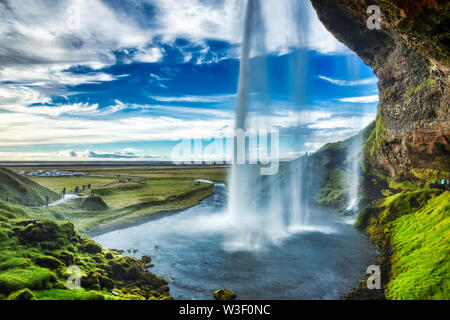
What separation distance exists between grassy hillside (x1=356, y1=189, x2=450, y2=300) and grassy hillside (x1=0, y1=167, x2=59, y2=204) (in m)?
44.6

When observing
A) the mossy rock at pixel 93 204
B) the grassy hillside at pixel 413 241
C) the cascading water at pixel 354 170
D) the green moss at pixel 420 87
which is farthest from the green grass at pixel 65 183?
the green moss at pixel 420 87

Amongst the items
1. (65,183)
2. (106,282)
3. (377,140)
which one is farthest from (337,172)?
(65,183)

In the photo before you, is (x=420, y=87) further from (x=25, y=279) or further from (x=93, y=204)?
(x=93, y=204)

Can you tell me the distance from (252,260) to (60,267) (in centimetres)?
1562

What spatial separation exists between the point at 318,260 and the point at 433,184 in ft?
63.2

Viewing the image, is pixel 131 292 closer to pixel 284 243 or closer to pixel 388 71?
pixel 284 243

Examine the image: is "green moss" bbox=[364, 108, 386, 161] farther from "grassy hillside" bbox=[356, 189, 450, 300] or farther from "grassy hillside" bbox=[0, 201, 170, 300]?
"grassy hillside" bbox=[0, 201, 170, 300]

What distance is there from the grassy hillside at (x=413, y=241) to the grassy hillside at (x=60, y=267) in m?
16.7

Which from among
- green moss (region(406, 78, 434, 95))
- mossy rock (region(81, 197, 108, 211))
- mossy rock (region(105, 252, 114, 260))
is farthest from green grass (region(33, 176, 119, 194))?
green moss (region(406, 78, 434, 95))

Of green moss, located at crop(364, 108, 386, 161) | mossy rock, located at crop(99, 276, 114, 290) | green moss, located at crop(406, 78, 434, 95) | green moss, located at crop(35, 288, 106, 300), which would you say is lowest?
mossy rock, located at crop(99, 276, 114, 290)

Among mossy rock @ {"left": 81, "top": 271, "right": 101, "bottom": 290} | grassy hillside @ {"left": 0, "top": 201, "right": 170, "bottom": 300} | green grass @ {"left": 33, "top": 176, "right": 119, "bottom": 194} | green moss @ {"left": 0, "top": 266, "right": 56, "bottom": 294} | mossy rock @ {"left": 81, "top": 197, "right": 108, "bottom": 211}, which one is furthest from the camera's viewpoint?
green grass @ {"left": 33, "top": 176, "right": 119, "bottom": 194}

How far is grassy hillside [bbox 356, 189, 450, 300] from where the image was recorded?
15.0m

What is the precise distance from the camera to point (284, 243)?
89.1 feet

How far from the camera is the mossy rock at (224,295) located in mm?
16297
